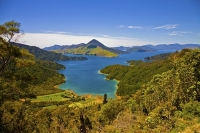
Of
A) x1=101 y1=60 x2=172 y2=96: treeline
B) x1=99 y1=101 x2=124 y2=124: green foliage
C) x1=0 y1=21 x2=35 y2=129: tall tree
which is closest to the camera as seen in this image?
x1=0 y1=21 x2=35 y2=129: tall tree

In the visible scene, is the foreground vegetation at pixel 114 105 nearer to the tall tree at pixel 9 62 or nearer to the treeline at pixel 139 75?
the tall tree at pixel 9 62

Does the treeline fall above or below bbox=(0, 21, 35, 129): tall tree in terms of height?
below

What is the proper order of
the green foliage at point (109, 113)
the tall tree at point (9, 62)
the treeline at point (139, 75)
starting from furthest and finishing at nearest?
the treeline at point (139, 75) → the green foliage at point (109, 113) → the tall tree at point (9, 62)

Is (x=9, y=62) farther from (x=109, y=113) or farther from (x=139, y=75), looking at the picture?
(x=139, y=75)

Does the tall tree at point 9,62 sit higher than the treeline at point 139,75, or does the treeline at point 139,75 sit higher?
the tall tree at point 9,62

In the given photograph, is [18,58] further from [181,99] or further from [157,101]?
[157,101]

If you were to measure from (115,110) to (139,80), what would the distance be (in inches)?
2496

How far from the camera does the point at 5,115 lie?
40.5 ft

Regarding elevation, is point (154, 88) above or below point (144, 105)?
above

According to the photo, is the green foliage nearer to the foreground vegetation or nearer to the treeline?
the foreground vegetation

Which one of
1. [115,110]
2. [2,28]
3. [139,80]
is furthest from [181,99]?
[139,80]

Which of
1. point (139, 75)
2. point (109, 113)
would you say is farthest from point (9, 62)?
point (139, 75)

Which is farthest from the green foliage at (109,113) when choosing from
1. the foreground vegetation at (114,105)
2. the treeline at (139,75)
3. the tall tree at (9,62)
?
the treeline at (139,75)

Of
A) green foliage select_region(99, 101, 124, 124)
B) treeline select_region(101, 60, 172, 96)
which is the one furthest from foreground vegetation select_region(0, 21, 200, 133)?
treeline select_region(101, 60, 172, 96)
